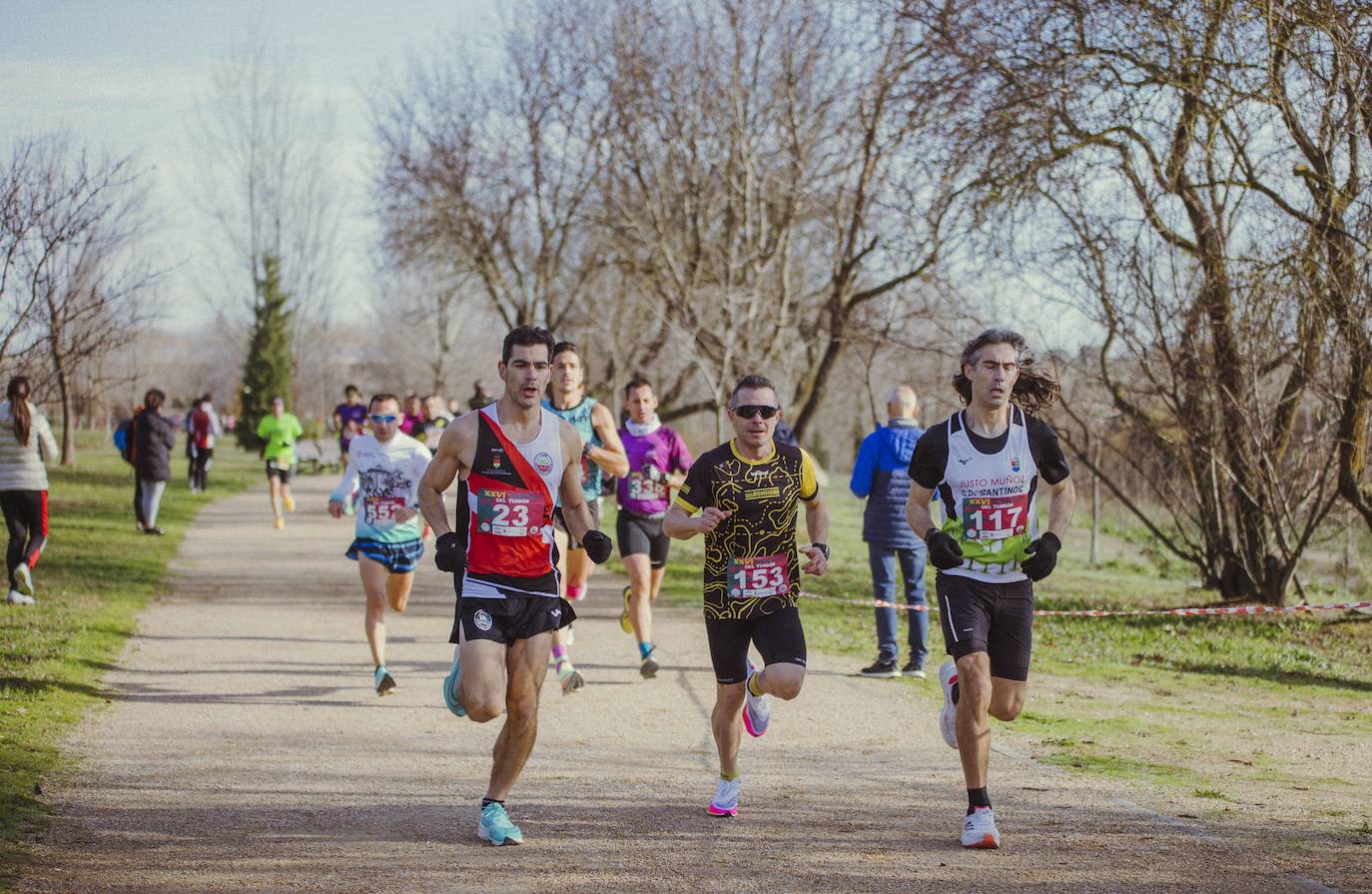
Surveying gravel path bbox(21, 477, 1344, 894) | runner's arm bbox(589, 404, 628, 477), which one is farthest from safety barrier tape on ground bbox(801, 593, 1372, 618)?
runner's arm bbox(589, 404, 628, 477)

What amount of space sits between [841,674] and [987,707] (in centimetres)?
448

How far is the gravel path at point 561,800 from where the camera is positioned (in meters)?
5.08

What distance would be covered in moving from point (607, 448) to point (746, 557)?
3290 millimetres

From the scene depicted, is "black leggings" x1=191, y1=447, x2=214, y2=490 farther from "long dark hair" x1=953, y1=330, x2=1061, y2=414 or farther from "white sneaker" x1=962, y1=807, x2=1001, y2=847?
"white sneaker" x1=962, y1=807, x2=1001, y2=847

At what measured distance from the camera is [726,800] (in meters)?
5.96

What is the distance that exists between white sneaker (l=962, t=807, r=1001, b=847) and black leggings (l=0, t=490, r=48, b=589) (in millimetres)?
9905

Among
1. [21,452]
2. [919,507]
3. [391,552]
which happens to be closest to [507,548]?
[919,507]

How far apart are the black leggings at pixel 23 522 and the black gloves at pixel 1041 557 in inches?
393

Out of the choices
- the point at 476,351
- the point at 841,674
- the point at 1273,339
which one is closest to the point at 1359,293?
the point at 1273,339

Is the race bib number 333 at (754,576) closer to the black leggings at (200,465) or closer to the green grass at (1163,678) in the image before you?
the green grass at (1163,678)

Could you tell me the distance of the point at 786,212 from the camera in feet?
73.6

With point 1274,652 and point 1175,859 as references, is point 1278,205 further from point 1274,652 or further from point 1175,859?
point 1175,859

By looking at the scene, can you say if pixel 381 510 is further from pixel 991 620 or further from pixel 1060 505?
pixel 1060 505

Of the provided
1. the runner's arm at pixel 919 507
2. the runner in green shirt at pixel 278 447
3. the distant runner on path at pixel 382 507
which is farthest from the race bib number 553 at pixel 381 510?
the runner in green shirt at pixel 278 447
